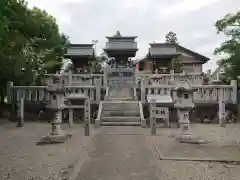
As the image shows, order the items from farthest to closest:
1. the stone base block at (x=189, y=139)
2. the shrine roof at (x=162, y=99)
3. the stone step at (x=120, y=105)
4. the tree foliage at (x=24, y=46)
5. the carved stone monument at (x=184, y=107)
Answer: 1. the stone step at (x=120, y=105)
2. the shrine roof at (x=162, y=99)
3. the tree foliage at (x=24, y=46)
4. the carved stone monument at (x=184, y=107)
5. the stone base block at (x=189, y=139)

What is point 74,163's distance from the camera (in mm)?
7543

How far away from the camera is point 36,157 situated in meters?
8.26

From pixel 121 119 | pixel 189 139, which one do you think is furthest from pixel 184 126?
pixel 121 119

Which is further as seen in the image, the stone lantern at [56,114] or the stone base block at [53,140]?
the stone lantern at [56,114]

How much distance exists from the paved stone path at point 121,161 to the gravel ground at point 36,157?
355 mm

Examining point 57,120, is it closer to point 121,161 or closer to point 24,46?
point 121,161

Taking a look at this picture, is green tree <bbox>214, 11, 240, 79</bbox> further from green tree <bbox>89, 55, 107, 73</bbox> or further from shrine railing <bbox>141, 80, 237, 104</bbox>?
green tree <bbox>89, 55, 107, 73</bbox>

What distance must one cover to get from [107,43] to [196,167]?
24.0 meters

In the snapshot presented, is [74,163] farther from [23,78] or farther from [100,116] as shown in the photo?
[23,78]

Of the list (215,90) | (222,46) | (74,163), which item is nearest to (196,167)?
(74,163)

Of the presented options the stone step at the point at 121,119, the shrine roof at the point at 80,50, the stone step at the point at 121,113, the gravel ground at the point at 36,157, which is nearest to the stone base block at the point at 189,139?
the gravel ground at the point at 36,157

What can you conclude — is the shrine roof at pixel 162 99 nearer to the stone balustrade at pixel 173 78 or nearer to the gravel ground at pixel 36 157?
the stone balustrade at pixel 173 78

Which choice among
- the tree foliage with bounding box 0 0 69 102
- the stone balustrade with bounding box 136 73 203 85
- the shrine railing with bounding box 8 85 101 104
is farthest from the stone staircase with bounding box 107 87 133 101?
the tree foliage with bounding box 0 0 69 102

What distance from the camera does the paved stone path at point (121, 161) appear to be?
259 inches
